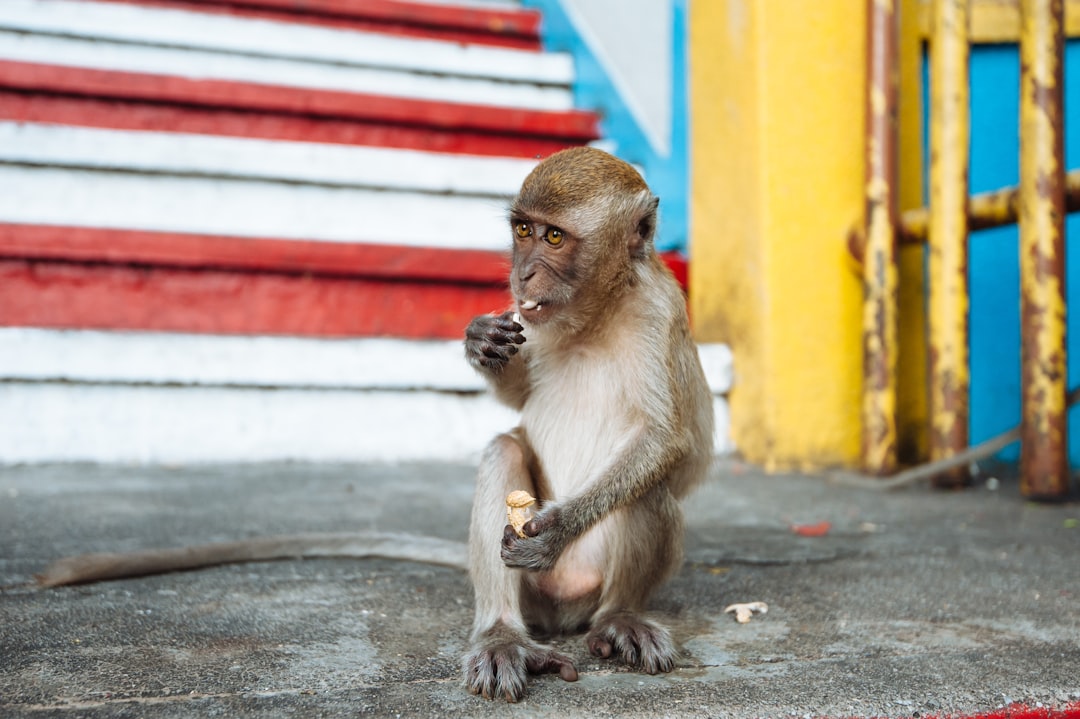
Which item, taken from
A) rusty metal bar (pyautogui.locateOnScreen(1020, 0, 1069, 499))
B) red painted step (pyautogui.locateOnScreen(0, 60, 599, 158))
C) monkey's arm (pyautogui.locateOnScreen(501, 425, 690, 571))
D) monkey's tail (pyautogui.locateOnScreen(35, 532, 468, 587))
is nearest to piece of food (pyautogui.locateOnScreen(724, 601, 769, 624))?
monkey's arm (pyautogui.locateOnScreen(501, 425, 690, 571))

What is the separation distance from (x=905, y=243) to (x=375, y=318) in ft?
6.23

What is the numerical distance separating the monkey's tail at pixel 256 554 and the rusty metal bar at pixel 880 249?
5.51 feet

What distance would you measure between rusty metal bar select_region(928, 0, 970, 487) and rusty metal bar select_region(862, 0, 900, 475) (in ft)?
0.51

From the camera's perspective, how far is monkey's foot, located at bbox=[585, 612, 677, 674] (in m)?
1.58

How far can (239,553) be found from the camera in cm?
220

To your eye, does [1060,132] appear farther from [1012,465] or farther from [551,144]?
[551,144]

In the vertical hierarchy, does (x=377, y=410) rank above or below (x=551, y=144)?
below

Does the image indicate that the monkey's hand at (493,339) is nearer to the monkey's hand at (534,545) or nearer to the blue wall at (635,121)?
the monkey's hand at (534,545)

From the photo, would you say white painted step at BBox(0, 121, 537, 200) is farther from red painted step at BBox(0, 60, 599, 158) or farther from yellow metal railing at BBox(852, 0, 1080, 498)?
yellow metal railing at BBox(852, 0, 1080, 498)

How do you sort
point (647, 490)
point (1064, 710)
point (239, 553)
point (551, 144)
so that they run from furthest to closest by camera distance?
point (551, 144)
point (239, 553)
point (647, 490)
point (1064, 710)

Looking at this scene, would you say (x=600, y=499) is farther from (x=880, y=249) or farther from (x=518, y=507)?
(x=880, y=249)

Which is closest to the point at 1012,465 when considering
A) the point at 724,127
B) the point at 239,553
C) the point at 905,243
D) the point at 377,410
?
the point at 905,243

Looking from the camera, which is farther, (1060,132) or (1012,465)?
(1012,465)

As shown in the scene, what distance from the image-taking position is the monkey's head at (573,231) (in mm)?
1723
